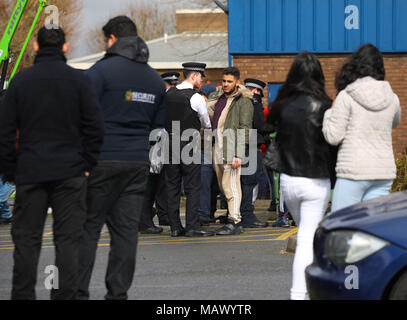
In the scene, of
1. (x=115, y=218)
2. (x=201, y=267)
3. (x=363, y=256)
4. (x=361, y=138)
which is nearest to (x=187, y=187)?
(x=201, y=267)

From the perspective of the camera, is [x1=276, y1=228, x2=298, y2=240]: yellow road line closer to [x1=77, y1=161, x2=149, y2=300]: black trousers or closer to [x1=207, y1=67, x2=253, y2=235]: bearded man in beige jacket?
[x1=207, y1=67, x2=253, y2=235]: bearded man in beige jacket

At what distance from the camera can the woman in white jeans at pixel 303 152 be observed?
579 centimetres

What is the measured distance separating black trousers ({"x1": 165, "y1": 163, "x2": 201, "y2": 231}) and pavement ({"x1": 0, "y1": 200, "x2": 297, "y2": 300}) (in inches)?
12.0

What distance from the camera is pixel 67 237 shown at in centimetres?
527

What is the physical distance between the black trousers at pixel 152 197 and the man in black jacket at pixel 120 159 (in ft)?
14.6

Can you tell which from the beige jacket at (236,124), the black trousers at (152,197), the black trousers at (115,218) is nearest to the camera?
the black trousers at (115,218)

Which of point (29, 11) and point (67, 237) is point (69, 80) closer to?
point (67, 237)

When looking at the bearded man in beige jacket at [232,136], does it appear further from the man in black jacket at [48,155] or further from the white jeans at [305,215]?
the man in black jacket at [48,155]

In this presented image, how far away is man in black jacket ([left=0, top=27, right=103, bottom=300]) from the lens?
5184 millimetres

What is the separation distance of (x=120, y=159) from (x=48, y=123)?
766mm

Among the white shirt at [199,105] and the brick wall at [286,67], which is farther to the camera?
the brick wall at [286,67]

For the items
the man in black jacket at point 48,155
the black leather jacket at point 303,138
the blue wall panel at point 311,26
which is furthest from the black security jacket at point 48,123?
the blue wall panel at point 311,26

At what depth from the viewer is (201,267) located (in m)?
7.95
